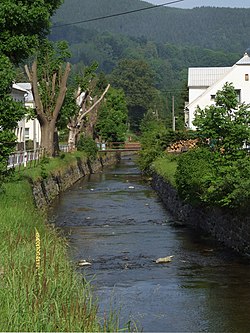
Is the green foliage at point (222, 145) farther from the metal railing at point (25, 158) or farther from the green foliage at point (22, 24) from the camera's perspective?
the metal railing at point (25, 158)

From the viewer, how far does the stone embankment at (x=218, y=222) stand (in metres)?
22.8

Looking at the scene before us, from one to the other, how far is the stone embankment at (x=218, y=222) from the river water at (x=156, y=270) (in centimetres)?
44

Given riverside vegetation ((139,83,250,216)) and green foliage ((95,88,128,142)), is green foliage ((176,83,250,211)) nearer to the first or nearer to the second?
riverside vegetation ((139,83,250,216))

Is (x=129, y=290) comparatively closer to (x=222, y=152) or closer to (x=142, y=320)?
(x=142, y=320)

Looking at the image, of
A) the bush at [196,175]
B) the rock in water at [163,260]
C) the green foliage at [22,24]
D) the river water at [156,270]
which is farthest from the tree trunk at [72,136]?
the rock in water at [163,260]

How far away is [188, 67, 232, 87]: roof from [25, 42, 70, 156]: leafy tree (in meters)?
A: 15.7

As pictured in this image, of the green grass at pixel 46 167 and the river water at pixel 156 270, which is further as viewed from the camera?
the green grass at pixel 46 167

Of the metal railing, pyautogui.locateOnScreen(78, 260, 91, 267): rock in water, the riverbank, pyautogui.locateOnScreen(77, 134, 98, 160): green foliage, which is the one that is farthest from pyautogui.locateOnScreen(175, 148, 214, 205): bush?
pyautogui.locateOnScreen(77, 134, 98, 160): green foliage

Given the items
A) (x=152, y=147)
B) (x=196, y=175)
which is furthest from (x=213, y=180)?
(x=152, y=147)

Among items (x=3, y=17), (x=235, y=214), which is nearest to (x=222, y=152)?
(x=235, y=214)

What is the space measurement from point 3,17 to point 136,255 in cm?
924

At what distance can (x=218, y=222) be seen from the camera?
25.9 meters

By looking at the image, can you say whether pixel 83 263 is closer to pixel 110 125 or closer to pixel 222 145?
pixel 222 145

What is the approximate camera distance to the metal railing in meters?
37.2
